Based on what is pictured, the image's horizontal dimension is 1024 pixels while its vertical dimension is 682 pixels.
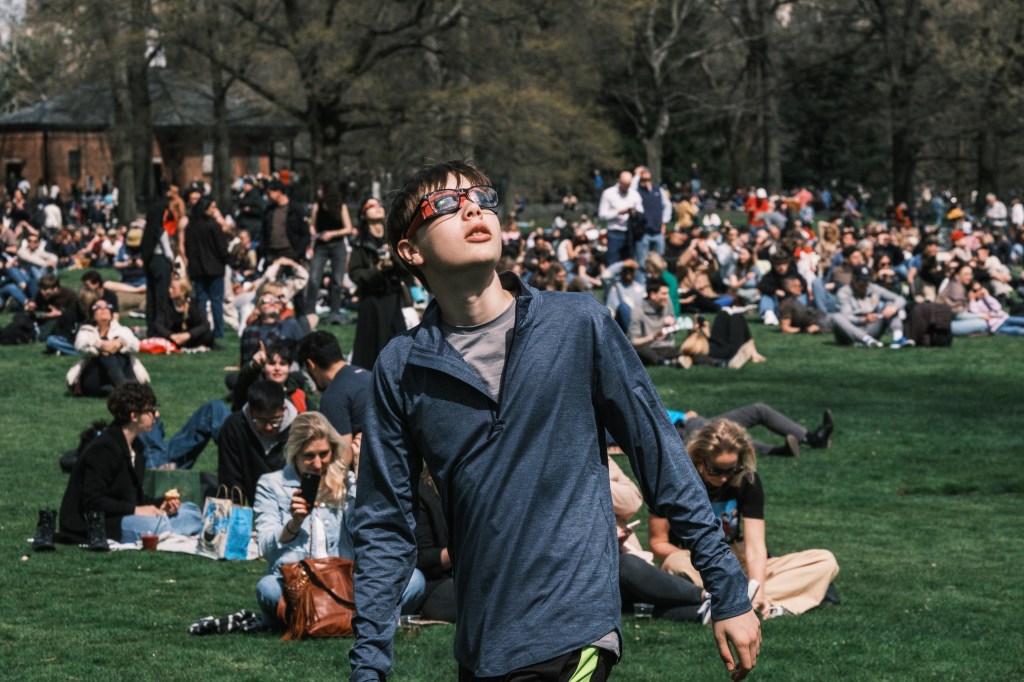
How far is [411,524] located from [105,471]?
7184mm

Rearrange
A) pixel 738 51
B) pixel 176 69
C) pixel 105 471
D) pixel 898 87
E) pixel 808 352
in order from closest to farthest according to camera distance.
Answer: pixel 105 471 < pixel 808 352 < pixel 176 69 < pixel 898 87 < pixel 738 51

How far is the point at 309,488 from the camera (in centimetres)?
832

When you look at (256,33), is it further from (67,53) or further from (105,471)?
(105,471)

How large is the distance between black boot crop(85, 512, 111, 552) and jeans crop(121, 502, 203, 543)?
203 mm

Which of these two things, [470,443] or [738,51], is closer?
[470,443]

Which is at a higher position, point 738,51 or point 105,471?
point 738,51

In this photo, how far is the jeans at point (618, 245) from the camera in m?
24.9

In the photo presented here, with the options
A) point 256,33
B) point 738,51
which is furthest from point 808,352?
point 738,51

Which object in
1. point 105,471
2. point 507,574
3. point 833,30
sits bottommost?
point 105,471

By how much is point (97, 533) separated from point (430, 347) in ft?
23.7

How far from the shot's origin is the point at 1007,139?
6347cm

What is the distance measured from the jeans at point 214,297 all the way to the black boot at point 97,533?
10177mm

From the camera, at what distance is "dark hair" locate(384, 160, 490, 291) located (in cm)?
372

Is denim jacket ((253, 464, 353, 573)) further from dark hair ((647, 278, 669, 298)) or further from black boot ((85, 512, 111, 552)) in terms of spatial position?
dark hair ((647, 278, 669, 298))
